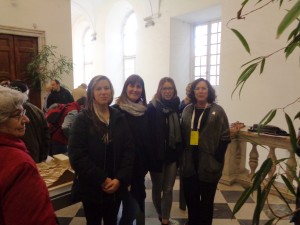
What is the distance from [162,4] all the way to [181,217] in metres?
6.39

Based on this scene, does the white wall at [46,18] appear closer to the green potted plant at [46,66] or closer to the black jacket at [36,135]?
the green potted plant at [46,66]

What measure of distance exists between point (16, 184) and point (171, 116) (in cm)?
168

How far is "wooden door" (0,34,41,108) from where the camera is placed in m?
6.12

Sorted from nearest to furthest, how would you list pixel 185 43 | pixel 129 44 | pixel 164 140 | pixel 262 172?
pixel 262 172
pixel 164 140
pixel 185 43
pixel 129 44

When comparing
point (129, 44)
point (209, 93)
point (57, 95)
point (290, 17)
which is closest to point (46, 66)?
point (57, 95)

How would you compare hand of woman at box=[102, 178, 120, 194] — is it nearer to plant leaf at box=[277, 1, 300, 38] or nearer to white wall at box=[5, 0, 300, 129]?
plant leaf at box=[277, 1, 300, 38]

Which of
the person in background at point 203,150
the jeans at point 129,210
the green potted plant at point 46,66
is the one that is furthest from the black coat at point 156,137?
the green potted plant at point 46,66

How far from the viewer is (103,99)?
6.30 ft

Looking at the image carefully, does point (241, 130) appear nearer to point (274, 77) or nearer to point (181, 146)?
point (181, 146)

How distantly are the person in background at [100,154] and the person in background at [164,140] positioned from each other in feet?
1.45

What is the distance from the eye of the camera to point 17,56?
20.7ft

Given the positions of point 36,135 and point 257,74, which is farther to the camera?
point 257,74

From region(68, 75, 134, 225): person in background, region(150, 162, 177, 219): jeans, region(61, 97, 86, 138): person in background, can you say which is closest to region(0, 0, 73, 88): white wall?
region(61, 97, 86, 138): person in background

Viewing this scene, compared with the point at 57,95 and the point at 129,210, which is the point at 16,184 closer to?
the point at 129,210
